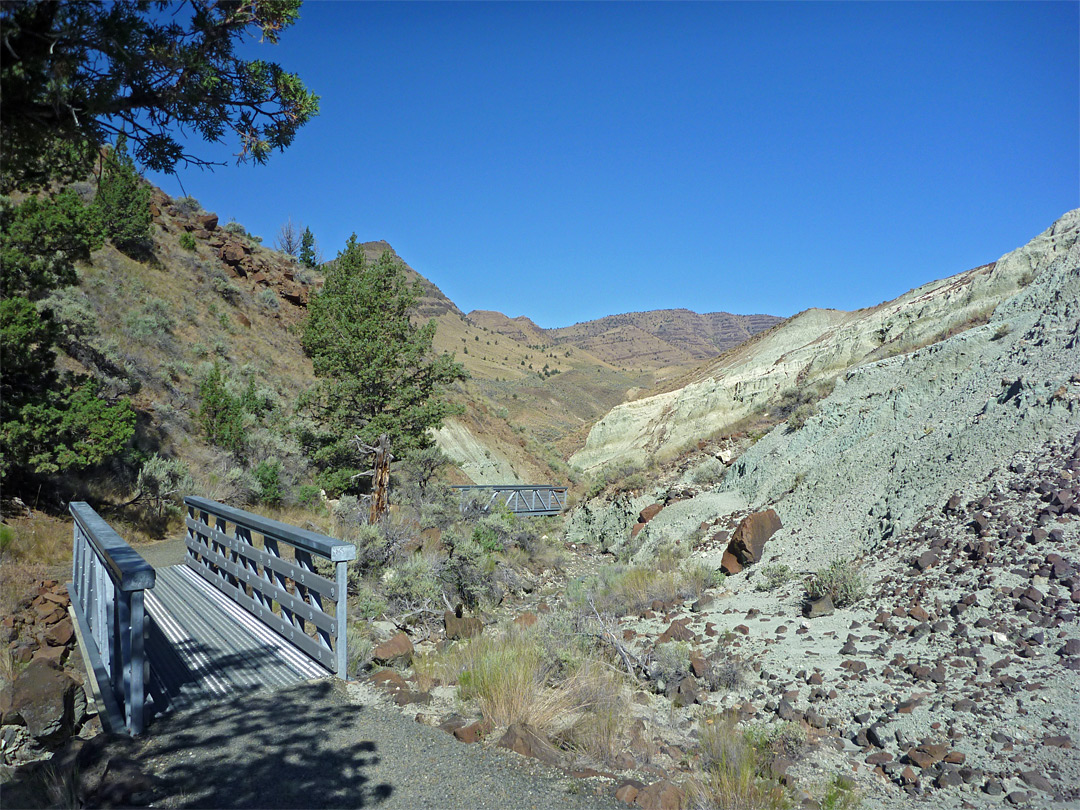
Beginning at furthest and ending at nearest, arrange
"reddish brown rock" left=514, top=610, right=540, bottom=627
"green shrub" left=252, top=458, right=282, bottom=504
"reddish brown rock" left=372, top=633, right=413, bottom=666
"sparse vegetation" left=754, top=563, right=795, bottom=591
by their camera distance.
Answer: "green shrub" left=252, top=458, right=282, bottom=504 → "sparse vegetation" left=754, top=563, right=795, bottom=591 → "reddish brown rock" left=514, top=610, right=540, bottom=627 → "reddish brown rock" left=372, top=633, right=413, bottom=666

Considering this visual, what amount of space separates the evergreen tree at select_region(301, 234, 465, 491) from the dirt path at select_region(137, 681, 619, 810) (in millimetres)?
14493

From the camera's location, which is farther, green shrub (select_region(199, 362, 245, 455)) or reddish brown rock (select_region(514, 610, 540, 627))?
green shrub (select_region(199, 362, 245, 455))

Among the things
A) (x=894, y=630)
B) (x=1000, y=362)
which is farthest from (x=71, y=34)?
(x=1000, y=362)

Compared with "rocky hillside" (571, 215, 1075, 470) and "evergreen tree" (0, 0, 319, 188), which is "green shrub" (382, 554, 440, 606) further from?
"rocky hillside" (571, 215, 1075, 470)

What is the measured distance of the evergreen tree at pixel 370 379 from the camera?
1873cm

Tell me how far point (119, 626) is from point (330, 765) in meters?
1.56

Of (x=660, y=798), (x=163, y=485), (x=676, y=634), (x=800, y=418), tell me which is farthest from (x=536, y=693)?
(x=800, y=418)

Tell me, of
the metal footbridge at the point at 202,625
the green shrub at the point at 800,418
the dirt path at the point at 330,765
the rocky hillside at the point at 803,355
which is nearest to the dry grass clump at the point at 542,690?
the dirt path at the point at 330,765

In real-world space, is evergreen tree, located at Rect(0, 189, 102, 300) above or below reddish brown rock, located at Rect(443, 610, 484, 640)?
above

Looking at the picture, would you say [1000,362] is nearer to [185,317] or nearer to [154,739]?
[154,739]

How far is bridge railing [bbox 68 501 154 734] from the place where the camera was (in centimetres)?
377

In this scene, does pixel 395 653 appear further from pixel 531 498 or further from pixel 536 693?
pixel 531 498

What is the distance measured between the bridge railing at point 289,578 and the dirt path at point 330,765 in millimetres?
650

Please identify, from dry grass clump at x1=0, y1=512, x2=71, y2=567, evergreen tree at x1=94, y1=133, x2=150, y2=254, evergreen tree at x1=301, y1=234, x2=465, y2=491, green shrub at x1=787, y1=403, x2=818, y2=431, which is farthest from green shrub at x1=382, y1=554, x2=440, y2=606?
evergreen tree at x1=94, y1=133, x2=150, y2=254
